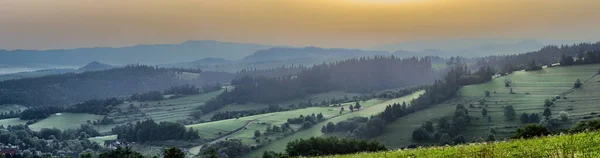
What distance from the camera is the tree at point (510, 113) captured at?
534 feet

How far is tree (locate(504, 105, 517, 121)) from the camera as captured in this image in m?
163

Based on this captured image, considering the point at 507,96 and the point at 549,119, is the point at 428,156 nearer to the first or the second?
the point at 549,119

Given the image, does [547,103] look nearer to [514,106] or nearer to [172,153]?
[514,106]

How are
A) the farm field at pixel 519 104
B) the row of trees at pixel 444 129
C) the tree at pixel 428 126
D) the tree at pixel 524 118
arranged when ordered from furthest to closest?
the tree at pixel 428 126
the tree at pixel 524 118
the row of trees at pixel 444 129
the farm field at pixel 519 104

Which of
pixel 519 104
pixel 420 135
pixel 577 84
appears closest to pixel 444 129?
pixel 420 135

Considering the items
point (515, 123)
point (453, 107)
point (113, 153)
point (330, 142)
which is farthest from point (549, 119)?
point (113, 153)

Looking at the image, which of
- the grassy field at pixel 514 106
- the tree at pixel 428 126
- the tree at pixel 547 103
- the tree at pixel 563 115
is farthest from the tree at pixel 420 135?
the tree at pixel 547 103

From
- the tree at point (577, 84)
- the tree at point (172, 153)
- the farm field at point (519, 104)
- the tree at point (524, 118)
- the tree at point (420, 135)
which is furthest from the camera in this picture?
the tree at point (577, 84)

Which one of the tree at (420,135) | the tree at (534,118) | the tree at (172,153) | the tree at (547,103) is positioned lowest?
the tree at (420,135)

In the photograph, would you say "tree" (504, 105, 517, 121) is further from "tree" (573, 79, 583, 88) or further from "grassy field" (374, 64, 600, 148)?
"tree" (573, 79, 583, 88)

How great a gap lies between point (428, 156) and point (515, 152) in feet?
13.6

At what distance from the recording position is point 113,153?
62.8 m

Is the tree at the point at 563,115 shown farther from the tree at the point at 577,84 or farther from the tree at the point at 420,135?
the tree at the point at 577,84

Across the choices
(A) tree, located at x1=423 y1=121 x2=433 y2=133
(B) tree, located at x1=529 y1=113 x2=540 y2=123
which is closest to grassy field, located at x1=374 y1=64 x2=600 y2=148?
(B) tree, located at x1=529 y1=113 x2=540 y2=123
